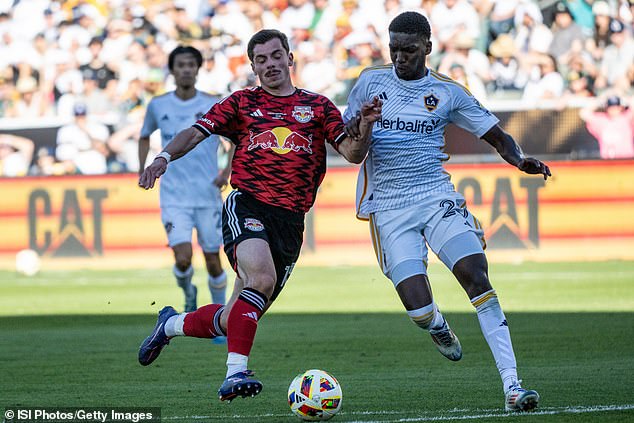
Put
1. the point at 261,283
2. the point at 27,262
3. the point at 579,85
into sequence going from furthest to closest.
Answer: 1. the point at 579,85
2. the point at 27,262
3. the point at 261,283

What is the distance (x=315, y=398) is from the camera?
6.68 meters

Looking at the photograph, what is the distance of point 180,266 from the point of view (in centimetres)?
Answer: 1205

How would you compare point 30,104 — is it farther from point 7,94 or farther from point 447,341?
point 447,341

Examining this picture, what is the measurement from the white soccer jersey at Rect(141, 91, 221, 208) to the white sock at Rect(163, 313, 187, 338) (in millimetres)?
4049

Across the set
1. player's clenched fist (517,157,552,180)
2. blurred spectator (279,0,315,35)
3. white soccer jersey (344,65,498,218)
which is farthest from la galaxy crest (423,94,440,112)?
blurred spectator (279,0,315,35)

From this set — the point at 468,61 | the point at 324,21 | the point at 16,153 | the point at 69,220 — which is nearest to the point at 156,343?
the point at 69,220

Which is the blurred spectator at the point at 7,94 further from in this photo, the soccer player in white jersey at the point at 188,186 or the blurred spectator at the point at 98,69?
the soccer player in white jersey at the point at 188,186

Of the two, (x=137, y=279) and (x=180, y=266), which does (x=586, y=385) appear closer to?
(x=180, y=266)

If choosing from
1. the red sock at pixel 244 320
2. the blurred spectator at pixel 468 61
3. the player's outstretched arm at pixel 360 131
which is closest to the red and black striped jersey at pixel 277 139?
the player's outstretched arm at pixel 360 131

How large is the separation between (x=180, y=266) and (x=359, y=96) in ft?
14.9

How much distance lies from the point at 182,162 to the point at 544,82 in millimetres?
10557

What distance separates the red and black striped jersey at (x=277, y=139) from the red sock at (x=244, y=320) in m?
0.66

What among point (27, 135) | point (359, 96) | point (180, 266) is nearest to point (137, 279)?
point (27, 135)

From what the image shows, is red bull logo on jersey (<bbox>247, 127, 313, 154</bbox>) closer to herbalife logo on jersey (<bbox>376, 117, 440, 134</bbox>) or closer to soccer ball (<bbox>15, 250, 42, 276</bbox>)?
herbalife logo on jersey (<bbox>376, 117, 440, 134</bbox>)
